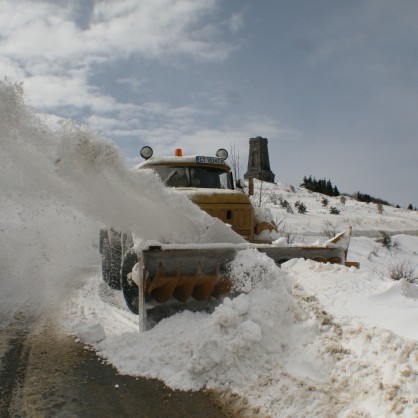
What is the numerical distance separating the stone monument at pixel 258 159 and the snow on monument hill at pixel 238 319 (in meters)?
34.5

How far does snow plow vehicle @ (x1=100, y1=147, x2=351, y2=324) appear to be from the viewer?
3764 mm

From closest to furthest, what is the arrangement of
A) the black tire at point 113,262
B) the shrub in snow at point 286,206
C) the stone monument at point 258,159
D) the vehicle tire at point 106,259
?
1. the black tire at point 113,262
2. the vehicle tire at point 106,259
3. the shrub in snow at point 286,206
4. the stone monument at point 258,159

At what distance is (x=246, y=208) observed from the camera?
5793mm

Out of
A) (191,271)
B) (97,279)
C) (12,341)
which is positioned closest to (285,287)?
(191,271)

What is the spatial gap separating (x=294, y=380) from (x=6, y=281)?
5192 millimetres

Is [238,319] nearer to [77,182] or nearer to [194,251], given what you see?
[194,251]

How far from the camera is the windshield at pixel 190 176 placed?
6.24 metres

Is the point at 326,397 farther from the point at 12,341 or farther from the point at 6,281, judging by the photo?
the point at 6,281

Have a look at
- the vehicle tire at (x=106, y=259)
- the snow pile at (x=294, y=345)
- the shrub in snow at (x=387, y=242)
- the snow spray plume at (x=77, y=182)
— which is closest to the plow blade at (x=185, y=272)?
the snow pile at (x=294, y=345)

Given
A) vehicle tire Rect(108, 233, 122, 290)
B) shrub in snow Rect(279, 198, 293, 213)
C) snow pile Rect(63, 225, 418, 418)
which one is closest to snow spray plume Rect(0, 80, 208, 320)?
vehicle tire Rect(108, 233, 122, 290)

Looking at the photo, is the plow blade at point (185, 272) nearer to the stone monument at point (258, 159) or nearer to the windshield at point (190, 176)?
the windshield at point (190, 176)

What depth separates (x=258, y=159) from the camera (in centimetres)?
3944

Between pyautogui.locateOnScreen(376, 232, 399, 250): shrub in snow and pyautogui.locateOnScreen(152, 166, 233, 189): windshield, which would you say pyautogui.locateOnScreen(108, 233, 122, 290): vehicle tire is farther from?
pyautogui.locateOnScreen(376, 232, 399, 250): shrub in snow

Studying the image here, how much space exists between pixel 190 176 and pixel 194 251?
261cm
